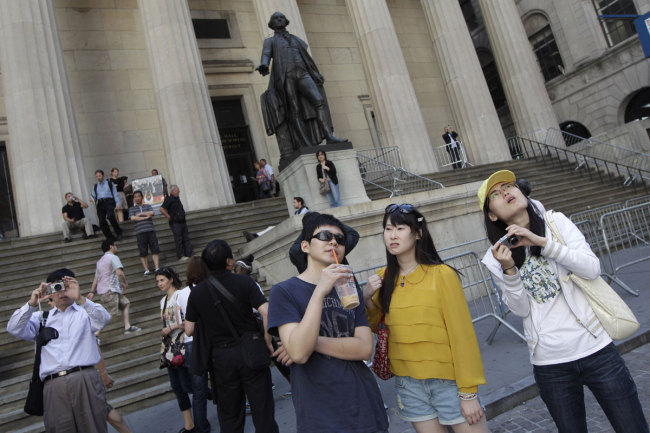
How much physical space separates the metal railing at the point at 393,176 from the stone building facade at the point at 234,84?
0.56m

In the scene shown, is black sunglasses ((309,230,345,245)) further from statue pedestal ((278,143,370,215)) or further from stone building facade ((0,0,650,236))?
stone building facade ((0,0,650,236))

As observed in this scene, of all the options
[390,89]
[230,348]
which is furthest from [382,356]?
[390,89]

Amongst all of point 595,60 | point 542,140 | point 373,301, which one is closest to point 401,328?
point 373,301

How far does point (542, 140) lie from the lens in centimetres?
1956

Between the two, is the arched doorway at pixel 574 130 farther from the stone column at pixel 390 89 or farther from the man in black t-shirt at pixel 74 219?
the man in black t-shirt at pixel 74 219

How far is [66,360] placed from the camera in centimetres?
358

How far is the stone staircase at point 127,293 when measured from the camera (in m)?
5.92

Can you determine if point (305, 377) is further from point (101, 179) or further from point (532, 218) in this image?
point (101, 179)

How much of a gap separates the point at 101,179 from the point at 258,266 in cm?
450

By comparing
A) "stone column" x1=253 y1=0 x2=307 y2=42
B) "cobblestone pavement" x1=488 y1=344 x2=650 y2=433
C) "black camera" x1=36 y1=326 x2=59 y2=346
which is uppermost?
"stone column" x1=253 y1=0 x2=307 y2=42

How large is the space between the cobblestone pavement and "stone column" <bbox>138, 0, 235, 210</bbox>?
11419 mm

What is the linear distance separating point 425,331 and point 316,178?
7.06m

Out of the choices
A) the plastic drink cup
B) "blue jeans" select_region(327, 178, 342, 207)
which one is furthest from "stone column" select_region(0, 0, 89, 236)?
the plastic drink cup

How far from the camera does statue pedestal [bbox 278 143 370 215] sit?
30.2ft
